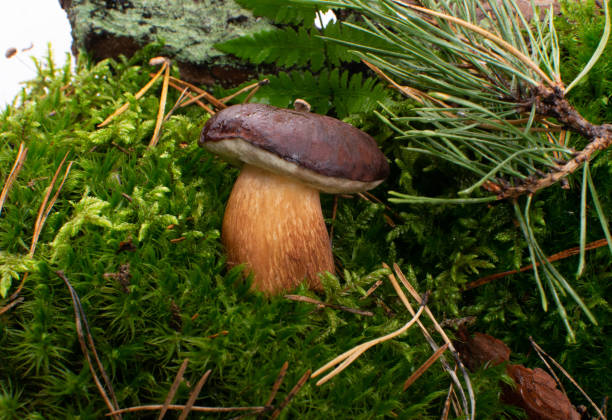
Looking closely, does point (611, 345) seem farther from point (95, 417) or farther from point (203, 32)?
point (203, 32)

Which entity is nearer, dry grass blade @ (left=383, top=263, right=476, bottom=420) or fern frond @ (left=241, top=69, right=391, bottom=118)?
dry grass blade @ (left=383, top=263, right=476, bottom=420)

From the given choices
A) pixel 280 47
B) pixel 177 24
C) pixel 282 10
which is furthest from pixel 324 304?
pixel 177 24

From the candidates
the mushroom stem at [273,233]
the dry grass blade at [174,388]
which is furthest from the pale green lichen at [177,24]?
the dry grass blade at [174,388]

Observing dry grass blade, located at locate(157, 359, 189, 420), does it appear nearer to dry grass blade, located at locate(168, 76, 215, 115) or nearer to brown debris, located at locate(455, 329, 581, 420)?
brown debris, located at locate(455, 329, 581, 420)

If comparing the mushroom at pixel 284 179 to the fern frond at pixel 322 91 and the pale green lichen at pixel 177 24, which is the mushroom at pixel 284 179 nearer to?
the fern frond at pixel 322 91

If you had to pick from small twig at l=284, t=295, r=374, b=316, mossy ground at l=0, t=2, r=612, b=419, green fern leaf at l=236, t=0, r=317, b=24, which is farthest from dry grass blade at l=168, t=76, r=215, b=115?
small twig at l=284, t=295, r=374, b=316

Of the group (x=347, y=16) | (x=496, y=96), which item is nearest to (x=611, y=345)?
(x=496, y=96)
